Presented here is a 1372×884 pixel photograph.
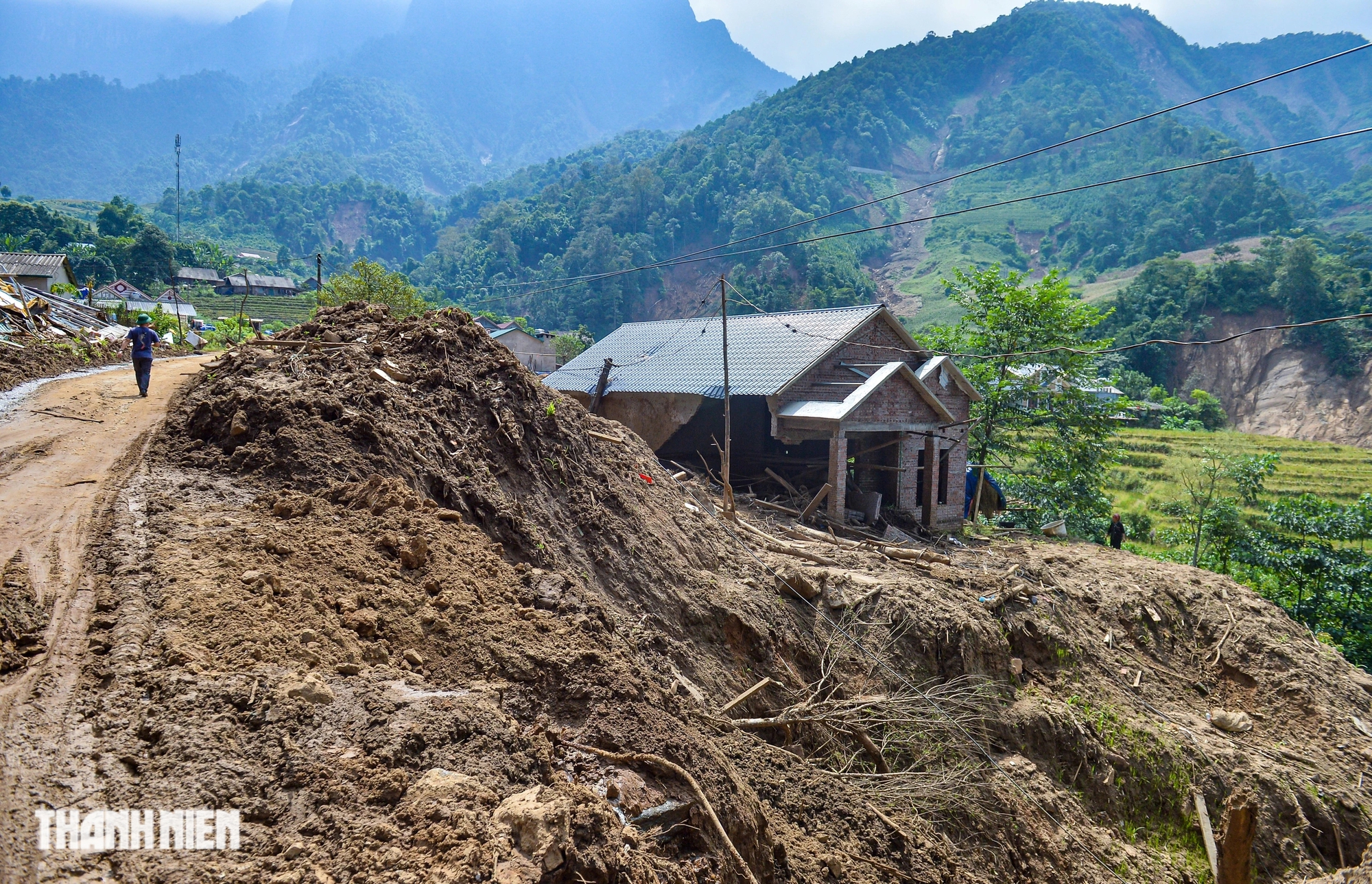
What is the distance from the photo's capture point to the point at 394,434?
752 centimetres

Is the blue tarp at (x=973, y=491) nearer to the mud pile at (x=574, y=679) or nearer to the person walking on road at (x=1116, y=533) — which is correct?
the person walking on road at (x=1116, y=533)

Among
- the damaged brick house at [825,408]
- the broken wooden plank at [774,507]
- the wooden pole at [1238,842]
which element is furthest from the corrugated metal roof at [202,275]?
the wooden pole at [1238,842]

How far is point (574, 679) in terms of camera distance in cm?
536

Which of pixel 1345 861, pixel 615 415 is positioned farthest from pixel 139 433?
pixel 1345 861

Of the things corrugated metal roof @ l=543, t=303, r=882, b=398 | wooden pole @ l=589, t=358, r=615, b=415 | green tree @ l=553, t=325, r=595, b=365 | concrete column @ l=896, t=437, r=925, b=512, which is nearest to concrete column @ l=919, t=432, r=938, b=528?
concrete column @ l=896, t=437, r=925, b=512

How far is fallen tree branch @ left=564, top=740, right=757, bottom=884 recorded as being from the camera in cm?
493

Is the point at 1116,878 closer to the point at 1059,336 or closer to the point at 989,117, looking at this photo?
the point at 1059,336

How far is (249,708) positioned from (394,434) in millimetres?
3792

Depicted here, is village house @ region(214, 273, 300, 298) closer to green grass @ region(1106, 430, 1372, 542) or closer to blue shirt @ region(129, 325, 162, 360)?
blue shirt @ region(129, 325, 162, 360)

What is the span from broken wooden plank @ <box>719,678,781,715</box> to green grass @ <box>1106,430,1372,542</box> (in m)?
29.4

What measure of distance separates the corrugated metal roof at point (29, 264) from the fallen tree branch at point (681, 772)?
3563 cm

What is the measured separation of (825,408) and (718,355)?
4.44 metres

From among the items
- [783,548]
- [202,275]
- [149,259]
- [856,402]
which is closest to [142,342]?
[783,548]

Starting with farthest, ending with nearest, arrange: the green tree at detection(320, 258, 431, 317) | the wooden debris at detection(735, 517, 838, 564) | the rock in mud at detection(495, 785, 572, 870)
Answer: the green tree at detection(320, 258, 431, 317) < the wooden debris at detection(735, 517, 838, 564) < the rock in mud at detection(495, 785, 572, 870)
